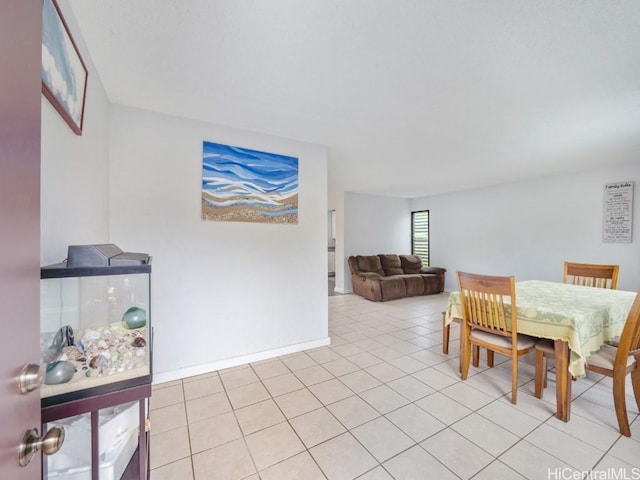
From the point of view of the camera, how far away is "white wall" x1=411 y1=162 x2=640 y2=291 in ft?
13.1

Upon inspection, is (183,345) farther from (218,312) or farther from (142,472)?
(142,472)

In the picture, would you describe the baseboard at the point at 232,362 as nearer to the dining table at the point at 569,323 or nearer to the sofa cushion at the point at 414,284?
the dining table at the point at 569,323

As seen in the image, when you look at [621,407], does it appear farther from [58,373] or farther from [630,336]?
[58,373]

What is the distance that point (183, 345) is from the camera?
8.09 feet

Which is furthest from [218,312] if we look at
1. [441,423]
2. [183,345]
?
[441,423]

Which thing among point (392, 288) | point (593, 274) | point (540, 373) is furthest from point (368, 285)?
point (540, 373)

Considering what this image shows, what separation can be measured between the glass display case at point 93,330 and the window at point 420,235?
6.86 m

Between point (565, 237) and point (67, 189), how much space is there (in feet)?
20.2

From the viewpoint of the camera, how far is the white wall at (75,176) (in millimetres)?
1096

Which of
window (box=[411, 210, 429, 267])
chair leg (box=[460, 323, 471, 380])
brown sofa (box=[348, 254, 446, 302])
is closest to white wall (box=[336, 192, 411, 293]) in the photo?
window (box=[411, 210, 429, 267])

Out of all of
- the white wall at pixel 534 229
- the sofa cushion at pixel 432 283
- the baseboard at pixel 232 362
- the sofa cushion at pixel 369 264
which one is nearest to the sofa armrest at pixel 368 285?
the sofa cushion at pixel 369 264

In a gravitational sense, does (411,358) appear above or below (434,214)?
below

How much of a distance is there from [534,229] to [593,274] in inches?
76.9

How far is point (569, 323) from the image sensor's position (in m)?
1.85
